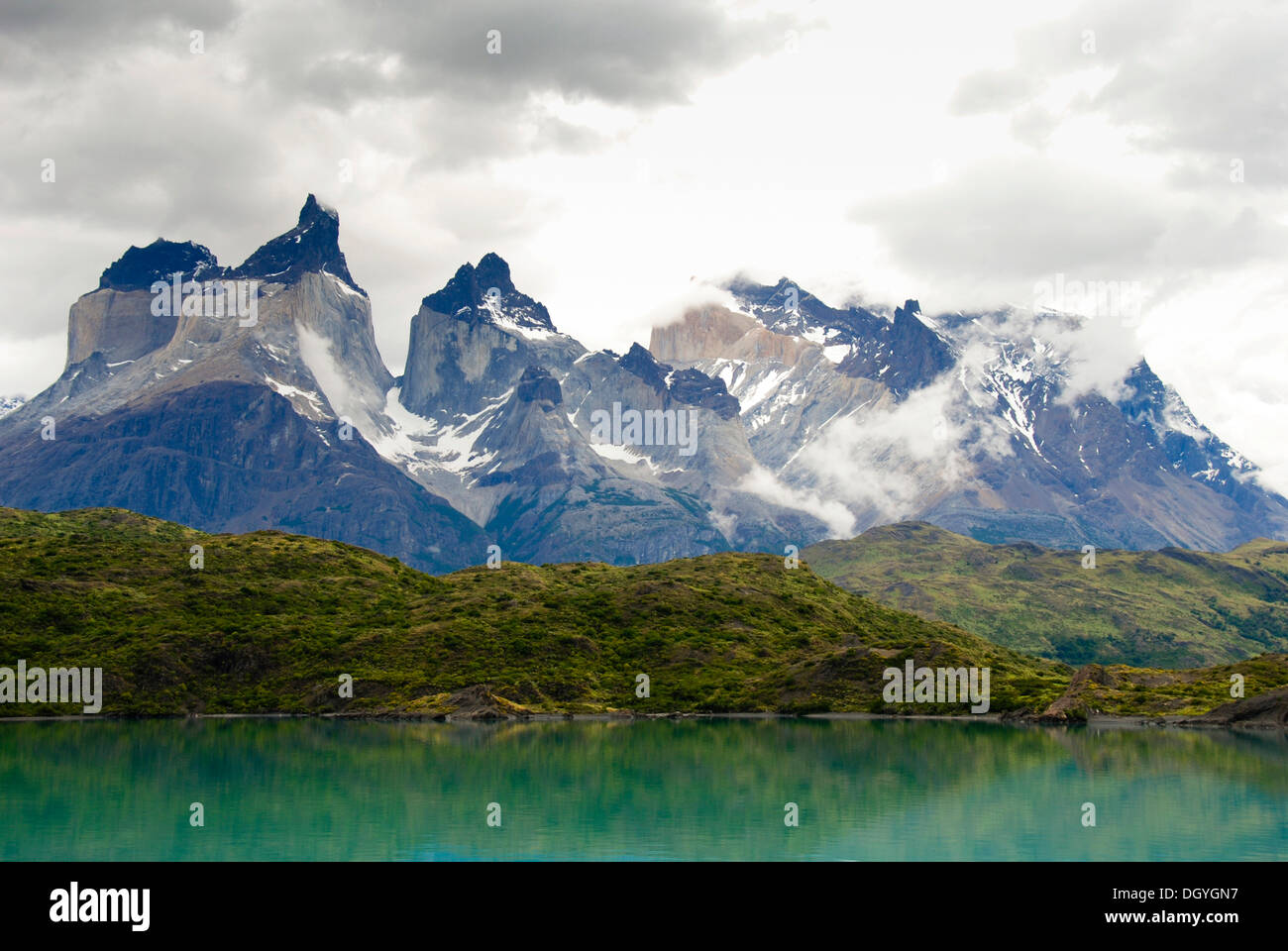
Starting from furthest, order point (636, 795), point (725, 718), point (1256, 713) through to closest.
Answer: point (725, 718), point (1256, 713), point (636, 795)

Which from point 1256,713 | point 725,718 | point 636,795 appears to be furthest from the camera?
point 725,718

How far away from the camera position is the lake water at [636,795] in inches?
2921

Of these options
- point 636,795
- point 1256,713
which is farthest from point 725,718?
point 636,795

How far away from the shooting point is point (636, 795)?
97062mm

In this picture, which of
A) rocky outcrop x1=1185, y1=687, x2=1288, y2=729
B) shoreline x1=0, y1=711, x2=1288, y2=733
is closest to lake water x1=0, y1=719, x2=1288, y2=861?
shoreline x1=0, y1=711, x2=1288, y2=733

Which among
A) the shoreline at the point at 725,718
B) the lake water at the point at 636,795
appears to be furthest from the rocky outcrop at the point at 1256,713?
the lake water at the point at 636,795

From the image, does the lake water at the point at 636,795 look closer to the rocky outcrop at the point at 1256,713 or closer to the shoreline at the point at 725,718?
the shoreline at the point at 725,718

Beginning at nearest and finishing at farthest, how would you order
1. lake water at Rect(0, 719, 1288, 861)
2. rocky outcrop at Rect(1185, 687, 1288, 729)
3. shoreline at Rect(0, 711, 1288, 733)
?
lake water at Rect(0, 719, 1288, 861) → rocky outcrop at Rect(1185, 687, 1288, 729) → shoreline at Rect(0, 711, 1288, 733)

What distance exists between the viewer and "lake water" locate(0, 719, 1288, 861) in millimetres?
74188

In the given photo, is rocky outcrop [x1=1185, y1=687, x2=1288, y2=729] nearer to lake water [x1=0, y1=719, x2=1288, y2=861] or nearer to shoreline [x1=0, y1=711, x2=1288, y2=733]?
shoreline [x1=0, y1=711, x2=1288, y2=733]

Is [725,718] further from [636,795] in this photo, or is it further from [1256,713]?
[636,795]

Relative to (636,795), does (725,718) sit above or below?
above
